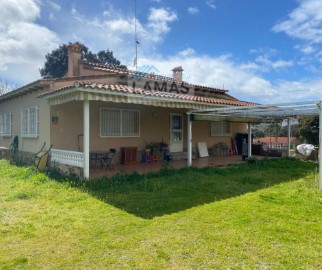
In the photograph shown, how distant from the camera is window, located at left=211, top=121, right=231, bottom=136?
22.0 meters

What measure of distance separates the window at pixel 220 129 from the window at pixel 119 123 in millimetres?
7656

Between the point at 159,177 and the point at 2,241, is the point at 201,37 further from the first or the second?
the point at 2,241

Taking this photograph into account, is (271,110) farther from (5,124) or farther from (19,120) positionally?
(5,124)

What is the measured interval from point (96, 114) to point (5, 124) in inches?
422

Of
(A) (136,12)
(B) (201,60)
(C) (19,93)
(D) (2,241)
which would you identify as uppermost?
(A) (136,12)

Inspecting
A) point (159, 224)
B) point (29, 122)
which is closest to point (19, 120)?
point (29, 122)

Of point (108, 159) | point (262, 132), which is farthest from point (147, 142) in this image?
point (262, 132)

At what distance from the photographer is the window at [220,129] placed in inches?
868

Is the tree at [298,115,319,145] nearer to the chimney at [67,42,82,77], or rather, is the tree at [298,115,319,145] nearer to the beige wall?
the beige wall

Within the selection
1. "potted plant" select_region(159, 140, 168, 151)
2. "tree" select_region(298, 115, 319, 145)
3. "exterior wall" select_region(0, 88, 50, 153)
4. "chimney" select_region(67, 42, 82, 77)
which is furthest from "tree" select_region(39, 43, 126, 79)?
"tree" select_region(298, 115, 319, 145)

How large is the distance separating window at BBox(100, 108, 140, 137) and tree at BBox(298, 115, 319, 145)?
85.1 feet

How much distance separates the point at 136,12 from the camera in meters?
19.6

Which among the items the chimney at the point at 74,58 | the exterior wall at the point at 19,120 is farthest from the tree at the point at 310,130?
the exterior wall at the point at 19,120

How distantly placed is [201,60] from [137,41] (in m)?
6.94
